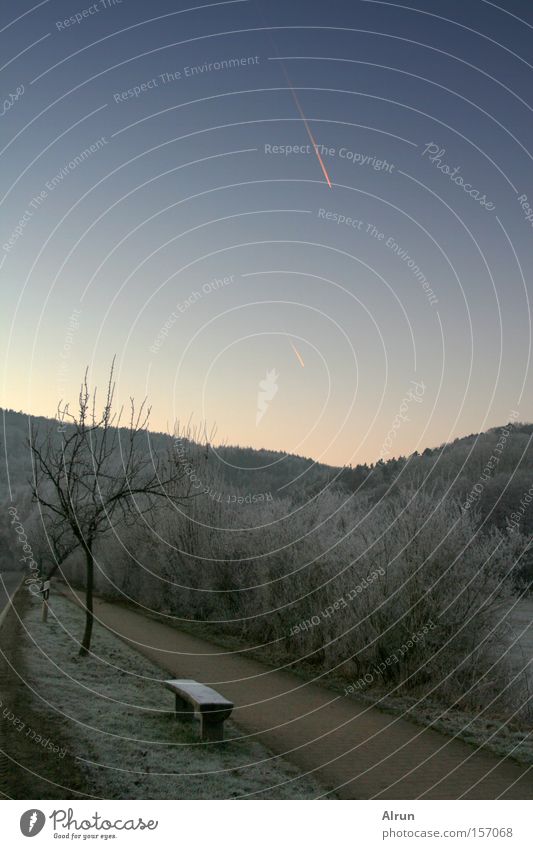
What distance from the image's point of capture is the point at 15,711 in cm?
1140

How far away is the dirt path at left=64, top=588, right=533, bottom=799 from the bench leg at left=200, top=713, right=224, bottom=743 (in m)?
0.74

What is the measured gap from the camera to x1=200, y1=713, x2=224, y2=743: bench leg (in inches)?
394

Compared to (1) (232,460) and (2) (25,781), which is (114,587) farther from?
(2) (25,781)

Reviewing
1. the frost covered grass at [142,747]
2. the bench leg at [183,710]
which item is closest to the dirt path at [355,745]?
the frost covered grass at [142,747]

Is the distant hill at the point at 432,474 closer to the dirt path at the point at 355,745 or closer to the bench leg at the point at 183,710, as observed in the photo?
the dirt path at the point at 355,745

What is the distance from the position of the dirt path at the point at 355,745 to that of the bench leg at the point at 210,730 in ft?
2.42

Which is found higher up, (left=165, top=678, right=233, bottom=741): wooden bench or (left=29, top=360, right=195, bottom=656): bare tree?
(left=29, top=360, right=195, bottom=656): bare tree

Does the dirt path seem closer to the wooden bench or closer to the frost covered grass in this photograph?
the frost covered grass

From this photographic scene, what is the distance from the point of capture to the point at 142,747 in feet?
32.2

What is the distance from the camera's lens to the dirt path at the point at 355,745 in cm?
872

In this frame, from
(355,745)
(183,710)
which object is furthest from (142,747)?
(355,745)

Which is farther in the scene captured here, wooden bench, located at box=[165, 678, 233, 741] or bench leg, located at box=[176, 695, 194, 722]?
bench leg, located at box=[176, 695, 194, 722]

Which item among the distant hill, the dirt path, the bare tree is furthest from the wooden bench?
the distant hill
